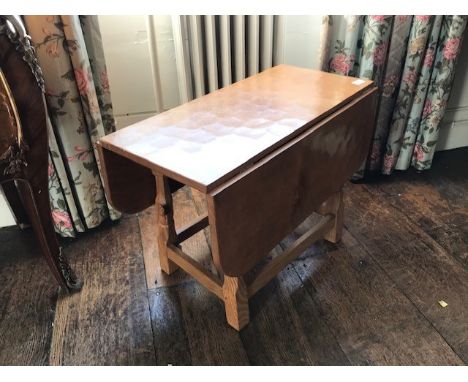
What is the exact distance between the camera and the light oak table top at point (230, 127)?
35.3 inches

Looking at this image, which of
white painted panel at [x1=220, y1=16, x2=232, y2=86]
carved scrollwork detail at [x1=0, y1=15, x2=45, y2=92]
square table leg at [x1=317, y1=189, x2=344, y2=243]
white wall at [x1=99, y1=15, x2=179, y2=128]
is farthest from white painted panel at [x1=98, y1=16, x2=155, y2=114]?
square table leg at [x1=317, y1=189, x2=344, y2=243]

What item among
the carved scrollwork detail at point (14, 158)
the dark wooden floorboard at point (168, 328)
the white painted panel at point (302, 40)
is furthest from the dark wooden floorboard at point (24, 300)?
the white painted panel at point (302, 40)

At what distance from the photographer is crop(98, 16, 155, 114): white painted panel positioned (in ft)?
5.17

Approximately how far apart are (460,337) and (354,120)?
665mm

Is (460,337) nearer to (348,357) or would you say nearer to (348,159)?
(348,357)

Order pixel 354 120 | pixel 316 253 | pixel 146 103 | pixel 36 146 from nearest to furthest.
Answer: pixel 36 146
pixel 354 120
pixel 316 253
pixel 146 103

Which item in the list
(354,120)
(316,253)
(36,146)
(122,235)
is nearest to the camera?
(36,146)

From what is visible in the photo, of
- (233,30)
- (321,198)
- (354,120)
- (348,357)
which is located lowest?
(348,357)

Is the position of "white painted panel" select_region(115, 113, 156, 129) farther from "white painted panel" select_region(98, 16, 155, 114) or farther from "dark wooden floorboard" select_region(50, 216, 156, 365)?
"dark wooden floorboard" select_region(50, 216, 156, 365)

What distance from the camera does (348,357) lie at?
42.8 inches

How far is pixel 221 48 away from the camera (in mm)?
1594

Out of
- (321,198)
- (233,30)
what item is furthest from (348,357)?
(233,30)

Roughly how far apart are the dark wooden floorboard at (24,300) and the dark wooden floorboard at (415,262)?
107 cm

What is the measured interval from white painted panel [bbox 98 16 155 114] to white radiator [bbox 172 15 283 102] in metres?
0.17
